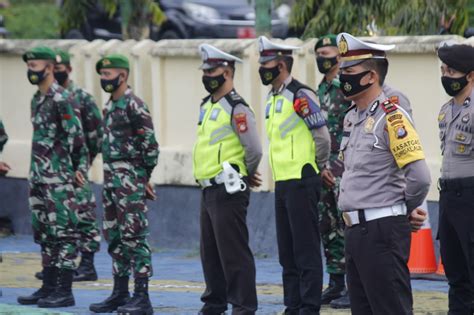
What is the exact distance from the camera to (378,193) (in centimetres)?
811

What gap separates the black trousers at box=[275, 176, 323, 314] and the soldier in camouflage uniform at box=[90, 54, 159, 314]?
44.4 inches

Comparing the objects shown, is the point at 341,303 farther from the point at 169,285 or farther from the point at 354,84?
the point at 354,84

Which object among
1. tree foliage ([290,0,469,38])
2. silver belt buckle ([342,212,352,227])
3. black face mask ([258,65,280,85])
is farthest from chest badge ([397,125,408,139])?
tree foliage ([290,0,469,38])

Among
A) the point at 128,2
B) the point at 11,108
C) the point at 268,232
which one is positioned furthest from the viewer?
the point at 128,2

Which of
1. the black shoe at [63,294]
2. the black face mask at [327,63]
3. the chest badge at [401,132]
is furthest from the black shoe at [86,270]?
the chest badge at [401,132]

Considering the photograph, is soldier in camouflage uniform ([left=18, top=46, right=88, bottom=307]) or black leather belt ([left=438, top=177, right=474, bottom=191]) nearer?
black leather belt ([left=438, top=177, right=474, bottom=191])

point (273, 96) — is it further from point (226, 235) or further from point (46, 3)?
point (46, 3)

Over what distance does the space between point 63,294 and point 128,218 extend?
1.00 meters

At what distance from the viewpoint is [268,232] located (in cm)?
1438

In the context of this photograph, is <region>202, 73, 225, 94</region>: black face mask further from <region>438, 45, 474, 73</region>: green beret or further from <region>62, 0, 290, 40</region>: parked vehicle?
<region>62, 0, 290, 40</region>: parked vehicle

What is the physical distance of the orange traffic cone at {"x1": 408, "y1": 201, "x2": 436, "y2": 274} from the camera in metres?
12.9

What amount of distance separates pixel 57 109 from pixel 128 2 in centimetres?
863

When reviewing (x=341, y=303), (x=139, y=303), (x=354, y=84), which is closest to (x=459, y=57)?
(x=354, y=84)

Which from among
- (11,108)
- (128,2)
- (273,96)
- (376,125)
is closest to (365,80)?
(376,125)
